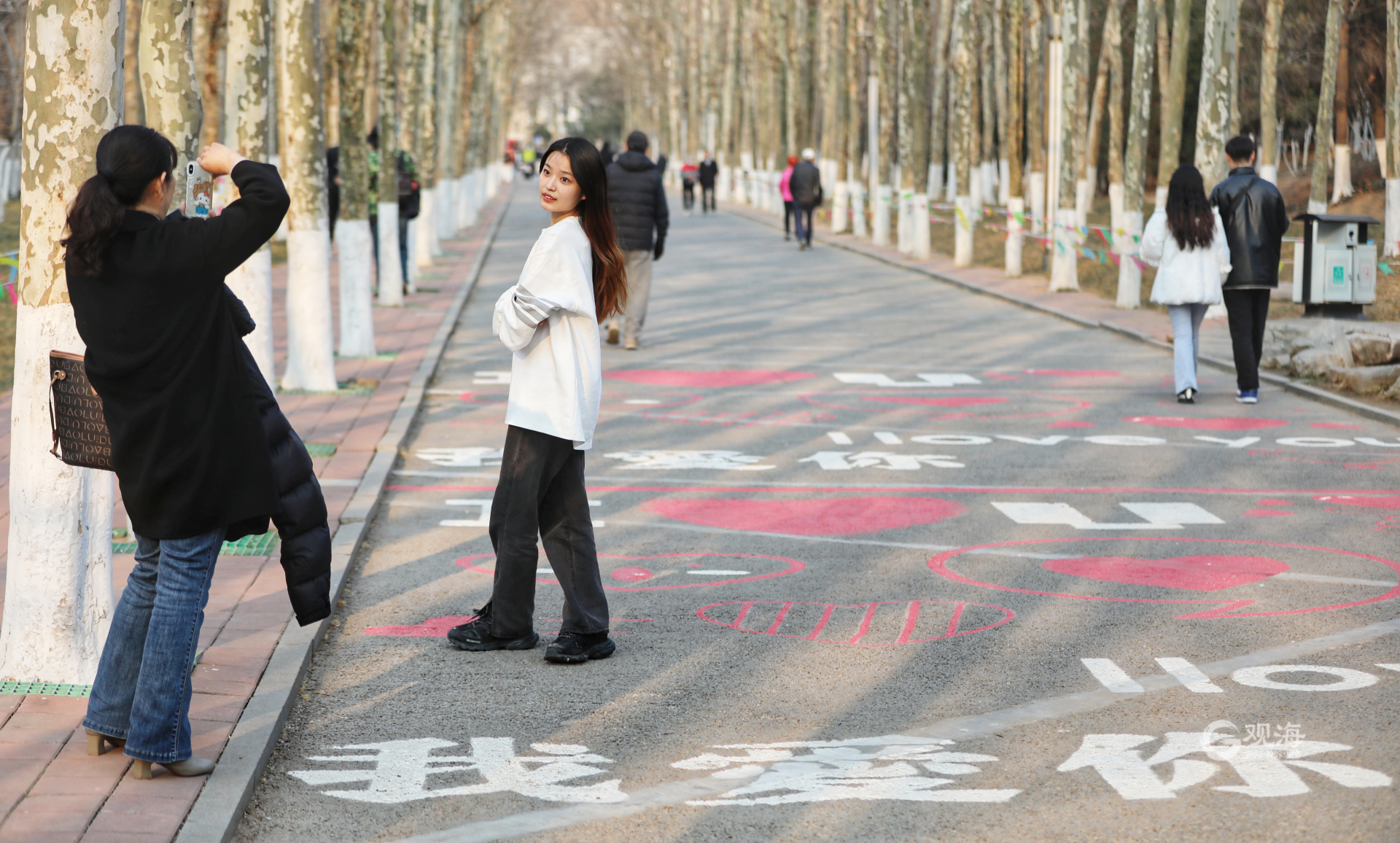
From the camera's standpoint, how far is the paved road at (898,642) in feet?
15.4

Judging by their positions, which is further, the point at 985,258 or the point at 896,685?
the point at 985,258

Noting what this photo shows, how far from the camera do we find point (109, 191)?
174 inches

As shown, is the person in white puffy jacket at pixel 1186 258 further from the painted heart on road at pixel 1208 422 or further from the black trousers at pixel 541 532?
the black trousers at pixel 541 532

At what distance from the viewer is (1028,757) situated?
510 cm

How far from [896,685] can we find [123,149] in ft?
10.3

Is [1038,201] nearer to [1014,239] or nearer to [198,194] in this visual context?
[1014,239]

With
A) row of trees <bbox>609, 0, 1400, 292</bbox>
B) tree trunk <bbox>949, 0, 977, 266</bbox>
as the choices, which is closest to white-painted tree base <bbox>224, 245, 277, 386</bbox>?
row of trees <bbox>609, 0, 1400, 292</bbox>

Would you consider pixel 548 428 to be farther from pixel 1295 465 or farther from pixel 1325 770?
pixel 1295 465

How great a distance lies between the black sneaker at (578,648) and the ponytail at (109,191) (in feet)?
7.92

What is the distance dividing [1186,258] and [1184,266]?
0.07 m

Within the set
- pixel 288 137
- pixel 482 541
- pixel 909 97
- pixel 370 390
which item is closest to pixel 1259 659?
pixel 482 541

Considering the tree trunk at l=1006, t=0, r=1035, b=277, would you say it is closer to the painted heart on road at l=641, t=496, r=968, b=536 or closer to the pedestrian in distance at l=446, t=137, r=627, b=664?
the painted heart on road at l=641, t=496, r=968, b=536

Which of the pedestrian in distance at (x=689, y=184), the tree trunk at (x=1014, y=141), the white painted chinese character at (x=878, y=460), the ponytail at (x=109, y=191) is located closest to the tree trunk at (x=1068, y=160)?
Answer: the tree trunk at (x=1014, y=141)

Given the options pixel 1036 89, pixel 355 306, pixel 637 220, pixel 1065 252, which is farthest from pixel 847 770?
pixel 1036 89
